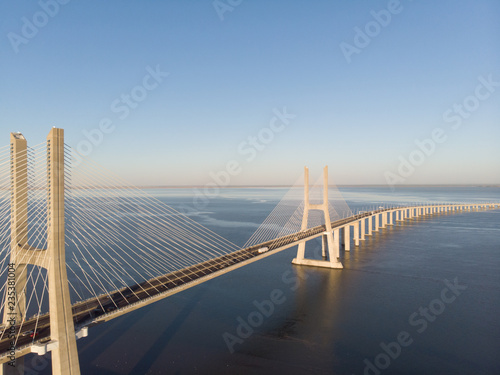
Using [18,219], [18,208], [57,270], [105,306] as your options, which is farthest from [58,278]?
[18,208]

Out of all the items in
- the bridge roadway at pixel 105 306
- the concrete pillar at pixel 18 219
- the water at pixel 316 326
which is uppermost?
the concrete pillar at pixel 18 219

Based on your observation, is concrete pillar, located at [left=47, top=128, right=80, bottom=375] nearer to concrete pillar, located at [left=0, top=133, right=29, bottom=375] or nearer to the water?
concrete pillar, located at [left=0, top=133, right=29, bottom=375]

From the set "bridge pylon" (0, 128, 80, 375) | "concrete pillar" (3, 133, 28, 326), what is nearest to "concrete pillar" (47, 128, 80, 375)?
"bridge pylon" (0, 128, 80, 375)

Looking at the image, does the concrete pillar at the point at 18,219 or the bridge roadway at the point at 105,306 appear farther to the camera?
the concrete pillar at the point at 18,219

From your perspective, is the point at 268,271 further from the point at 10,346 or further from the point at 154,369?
the point at 10,346

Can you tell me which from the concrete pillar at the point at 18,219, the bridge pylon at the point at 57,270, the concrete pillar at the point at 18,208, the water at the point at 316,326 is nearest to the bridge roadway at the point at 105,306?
the bridge pylon at the point at 57,270

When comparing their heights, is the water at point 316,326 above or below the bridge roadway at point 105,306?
below

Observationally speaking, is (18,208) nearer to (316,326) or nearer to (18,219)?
(18,219)

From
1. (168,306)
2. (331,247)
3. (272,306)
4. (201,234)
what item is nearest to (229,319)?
(272,306)

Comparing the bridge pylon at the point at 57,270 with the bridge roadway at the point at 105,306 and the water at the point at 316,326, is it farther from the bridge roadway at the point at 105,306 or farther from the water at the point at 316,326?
the water at the point at 316,326
